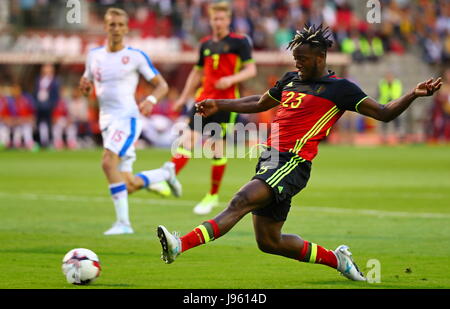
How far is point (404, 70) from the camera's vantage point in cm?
4391

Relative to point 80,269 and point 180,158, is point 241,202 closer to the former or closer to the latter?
point 80,269

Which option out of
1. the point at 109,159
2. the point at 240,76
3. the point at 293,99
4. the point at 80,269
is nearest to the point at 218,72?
the point at 240,76

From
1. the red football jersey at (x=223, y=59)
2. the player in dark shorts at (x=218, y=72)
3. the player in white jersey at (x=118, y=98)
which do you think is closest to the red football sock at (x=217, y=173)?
the player in dark shorts at (x=218, y=72)

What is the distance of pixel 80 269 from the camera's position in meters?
7.86

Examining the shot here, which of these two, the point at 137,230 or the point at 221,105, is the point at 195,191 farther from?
the point at 221,105

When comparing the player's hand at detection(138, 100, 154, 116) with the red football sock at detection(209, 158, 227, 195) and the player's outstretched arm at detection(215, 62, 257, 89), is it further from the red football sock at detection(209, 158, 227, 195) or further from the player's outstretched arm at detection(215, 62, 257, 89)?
the red football sock at detection(209, 158, 227, 195)

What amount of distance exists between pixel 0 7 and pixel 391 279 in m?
31.1

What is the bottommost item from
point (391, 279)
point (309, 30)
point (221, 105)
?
point (391, 279)

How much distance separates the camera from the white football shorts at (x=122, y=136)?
11664 mm

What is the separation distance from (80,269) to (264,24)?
3368 centimetres

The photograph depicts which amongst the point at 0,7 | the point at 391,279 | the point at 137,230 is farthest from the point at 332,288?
the point at 0,7

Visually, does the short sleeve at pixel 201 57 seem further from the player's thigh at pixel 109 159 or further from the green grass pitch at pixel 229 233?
the player's thigh at pixel 109 159

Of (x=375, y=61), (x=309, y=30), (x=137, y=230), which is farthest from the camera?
(x=375, y=61)

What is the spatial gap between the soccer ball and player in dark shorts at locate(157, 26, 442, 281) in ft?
2.74
